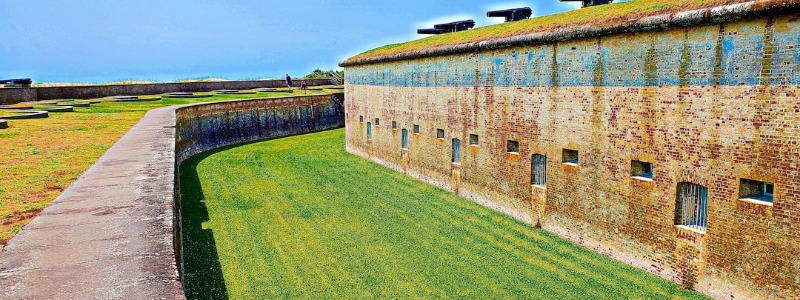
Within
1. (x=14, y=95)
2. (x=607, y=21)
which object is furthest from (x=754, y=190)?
(x=14, y=95)

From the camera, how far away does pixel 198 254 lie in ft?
36.8

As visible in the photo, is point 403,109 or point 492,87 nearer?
point 492,87

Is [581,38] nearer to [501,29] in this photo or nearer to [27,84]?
[501,29]

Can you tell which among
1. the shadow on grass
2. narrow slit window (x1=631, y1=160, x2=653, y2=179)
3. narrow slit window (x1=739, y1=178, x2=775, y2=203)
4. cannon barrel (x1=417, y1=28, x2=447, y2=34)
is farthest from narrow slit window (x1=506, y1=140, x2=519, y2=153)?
cannon barrel (x1=417, y1=28, x2=447, y2=34)

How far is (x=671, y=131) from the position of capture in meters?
9.90

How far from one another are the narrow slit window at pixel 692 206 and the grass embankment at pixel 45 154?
984 cm

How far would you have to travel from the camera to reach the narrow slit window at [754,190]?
28.7ft

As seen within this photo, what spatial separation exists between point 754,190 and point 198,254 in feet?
30.3

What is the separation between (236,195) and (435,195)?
542cm

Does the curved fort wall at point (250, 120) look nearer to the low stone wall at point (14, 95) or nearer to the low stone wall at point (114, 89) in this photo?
the low stone wall at point (114, 89)

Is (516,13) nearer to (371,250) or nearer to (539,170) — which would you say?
(539,170)

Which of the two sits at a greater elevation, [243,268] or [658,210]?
[658,210]

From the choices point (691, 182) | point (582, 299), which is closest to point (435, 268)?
point (582, 299)

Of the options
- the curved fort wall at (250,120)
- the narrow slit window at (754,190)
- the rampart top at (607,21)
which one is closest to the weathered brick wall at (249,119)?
the curved fort wall at (250,120)
